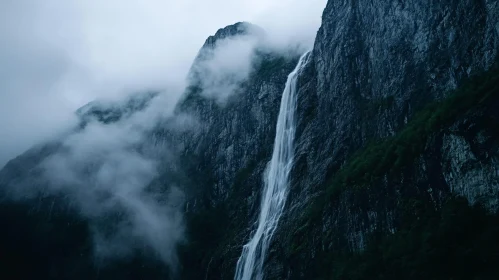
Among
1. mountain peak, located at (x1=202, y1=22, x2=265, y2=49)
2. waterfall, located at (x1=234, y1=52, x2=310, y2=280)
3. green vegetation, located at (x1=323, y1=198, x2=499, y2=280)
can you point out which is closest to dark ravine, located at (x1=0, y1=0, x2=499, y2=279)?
green vegetation, located at (x1=323, y1=198, x2=499, y2=280)

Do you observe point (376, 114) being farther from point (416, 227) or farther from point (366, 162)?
point (416, 227)

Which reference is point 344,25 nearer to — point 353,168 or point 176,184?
point 353,168

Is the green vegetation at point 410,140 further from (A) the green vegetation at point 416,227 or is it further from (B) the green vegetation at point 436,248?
(B) the green vegetation at point 436,248

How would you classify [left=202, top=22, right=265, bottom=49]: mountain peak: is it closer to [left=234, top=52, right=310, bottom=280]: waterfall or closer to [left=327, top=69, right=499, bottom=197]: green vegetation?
[left=234, top=52, right=310, bottom=280]: waterfall

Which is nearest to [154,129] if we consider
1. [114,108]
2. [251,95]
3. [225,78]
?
[225,78]

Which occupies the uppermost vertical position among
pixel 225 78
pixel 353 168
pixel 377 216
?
pixel 225 78

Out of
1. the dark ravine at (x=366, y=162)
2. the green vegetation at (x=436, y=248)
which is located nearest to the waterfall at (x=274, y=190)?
the dark ravine at (x=366, y=162)

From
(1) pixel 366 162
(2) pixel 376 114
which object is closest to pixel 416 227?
(1) pixel 366 162
